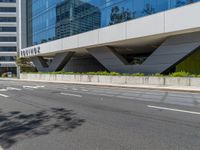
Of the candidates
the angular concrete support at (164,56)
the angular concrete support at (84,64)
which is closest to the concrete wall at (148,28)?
the angular concrete support at (164,56)

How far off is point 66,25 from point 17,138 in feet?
109

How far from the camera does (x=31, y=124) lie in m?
6.97

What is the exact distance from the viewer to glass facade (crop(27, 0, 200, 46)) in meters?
24.8

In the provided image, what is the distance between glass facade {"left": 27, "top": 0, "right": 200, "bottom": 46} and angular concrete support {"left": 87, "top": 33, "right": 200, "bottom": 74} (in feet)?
10.5

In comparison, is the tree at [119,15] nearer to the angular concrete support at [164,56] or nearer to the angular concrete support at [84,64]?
the angular concrete support at [164,56]

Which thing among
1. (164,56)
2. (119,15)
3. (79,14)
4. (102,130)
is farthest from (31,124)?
(79,14)

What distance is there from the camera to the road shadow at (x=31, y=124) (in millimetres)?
5755

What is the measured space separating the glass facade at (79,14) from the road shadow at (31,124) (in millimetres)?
17302

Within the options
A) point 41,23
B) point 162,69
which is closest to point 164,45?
point 162,69

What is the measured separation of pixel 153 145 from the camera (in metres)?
4.92

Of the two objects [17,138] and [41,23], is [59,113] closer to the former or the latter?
[17,138]

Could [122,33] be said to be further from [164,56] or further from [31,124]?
[31,124]

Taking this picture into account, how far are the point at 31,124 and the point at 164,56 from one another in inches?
723

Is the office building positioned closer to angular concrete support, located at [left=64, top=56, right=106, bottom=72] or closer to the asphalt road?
angular concrete support, located at [left=64, top=56, right=106, bottom=72]
